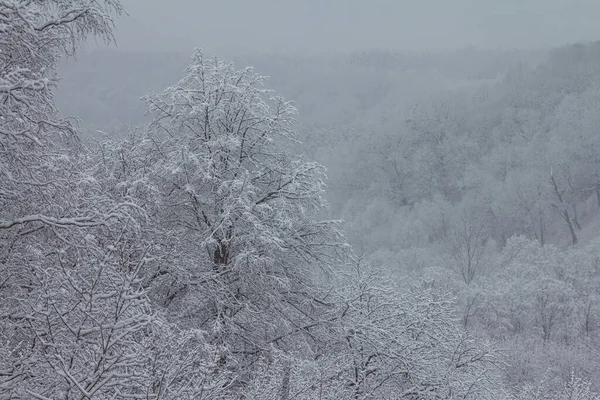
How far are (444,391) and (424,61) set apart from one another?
15944cm

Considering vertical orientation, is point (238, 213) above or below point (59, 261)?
below

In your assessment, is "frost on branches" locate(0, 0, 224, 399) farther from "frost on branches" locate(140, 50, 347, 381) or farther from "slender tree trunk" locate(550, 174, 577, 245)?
"slender tree trunk" locate(550, 174, 577, 245)

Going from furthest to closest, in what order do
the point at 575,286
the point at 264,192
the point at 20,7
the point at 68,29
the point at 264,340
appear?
1. the point at 575,286
2. the point at 264,192
3. the point at 264,340
4. the point at 68,29
5. the point at 20,7

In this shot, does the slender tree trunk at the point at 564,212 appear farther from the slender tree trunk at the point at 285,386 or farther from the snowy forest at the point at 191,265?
the slender tree trunk at the point at 285,386

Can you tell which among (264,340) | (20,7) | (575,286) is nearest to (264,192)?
(264,340)

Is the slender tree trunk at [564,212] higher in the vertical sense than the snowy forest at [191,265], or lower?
lower

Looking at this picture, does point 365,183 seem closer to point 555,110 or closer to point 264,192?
point 555,110

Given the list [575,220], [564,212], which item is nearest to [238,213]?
[564,212]

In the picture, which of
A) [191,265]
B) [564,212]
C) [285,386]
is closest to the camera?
[285,386]

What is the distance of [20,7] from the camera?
4.92 metres

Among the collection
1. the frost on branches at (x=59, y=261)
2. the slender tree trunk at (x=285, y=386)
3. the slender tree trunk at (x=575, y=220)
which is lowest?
the slender tree trunk at (x=575, y=220)

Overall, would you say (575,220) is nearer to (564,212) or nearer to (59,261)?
(564,212)

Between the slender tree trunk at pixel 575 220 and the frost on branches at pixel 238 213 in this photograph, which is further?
the slender tree trunk at pixel 575 220

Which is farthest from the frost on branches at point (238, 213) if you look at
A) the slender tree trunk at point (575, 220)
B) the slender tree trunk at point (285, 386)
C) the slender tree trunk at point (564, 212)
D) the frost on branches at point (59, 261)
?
the slender tree trunk at point (575, 220)
